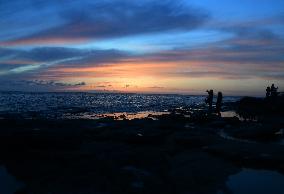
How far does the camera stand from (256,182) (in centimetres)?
1697

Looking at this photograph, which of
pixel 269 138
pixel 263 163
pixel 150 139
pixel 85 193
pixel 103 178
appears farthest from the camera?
pixel 269 138

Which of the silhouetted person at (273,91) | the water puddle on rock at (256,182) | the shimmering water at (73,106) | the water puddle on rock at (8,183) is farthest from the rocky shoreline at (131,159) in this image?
the silhouetted person at (273,91)

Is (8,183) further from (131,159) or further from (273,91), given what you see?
(273,91)

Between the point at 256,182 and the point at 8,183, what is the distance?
11115mm

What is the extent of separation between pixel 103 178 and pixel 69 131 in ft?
46.6

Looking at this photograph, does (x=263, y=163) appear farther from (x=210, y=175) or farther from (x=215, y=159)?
(x=210, y=175)

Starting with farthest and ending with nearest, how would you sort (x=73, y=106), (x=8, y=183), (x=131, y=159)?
(x=73, y=106)
(x=131, y=159)
(x=8, y=183)

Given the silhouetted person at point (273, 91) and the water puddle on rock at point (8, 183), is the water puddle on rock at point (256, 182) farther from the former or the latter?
the silhouetted person at point (273, 91)

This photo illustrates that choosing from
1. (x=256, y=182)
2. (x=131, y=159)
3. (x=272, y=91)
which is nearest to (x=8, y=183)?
(x=131, y=159)

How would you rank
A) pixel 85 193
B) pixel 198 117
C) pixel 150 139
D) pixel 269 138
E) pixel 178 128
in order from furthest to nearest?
pixel 198 117, pixel 178 128, pixel 269 138, pixel 150 139, pixel 85 193

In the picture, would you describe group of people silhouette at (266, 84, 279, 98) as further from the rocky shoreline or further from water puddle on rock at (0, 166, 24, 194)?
water puddle on rock at (0, 166, 24, 194)

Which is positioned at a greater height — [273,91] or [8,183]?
[273,91]

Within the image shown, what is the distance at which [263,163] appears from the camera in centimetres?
2045

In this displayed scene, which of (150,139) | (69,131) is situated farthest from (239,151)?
(69,131)
